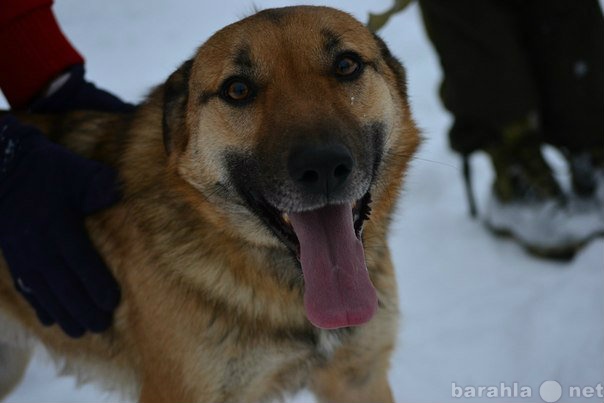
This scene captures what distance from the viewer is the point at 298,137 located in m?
1.80

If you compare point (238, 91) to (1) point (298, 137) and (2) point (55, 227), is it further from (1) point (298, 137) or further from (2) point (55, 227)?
(2) point (55, 227)

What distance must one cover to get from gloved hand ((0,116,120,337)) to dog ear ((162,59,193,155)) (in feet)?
1.00

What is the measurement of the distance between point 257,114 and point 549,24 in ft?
7.59

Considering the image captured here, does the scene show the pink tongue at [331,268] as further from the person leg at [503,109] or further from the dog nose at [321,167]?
the person leg at [503,109]

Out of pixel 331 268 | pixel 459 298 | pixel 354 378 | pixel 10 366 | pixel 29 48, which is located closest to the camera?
pixel 331 268

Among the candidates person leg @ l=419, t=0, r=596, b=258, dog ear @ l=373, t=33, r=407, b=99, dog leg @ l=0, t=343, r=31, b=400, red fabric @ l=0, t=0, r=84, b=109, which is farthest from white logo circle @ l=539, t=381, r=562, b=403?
red fabric @ l=0, t=0, r=84, b=109

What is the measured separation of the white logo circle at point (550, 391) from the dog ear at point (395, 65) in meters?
1.34

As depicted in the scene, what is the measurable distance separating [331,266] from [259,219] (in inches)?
10.2

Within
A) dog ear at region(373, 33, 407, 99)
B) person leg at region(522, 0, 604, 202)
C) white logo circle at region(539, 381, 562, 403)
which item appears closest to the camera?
dog ear at region(373, 33, 407, 99)

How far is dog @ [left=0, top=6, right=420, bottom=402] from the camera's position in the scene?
6.29 feet

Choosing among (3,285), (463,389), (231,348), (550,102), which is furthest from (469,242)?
(3,285)

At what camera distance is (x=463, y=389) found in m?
2.92

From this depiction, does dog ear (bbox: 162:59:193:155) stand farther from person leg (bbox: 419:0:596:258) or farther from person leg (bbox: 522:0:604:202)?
person leg (bbox: 522:0:604:202)

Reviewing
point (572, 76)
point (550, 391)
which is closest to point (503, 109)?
point (572, 76)
